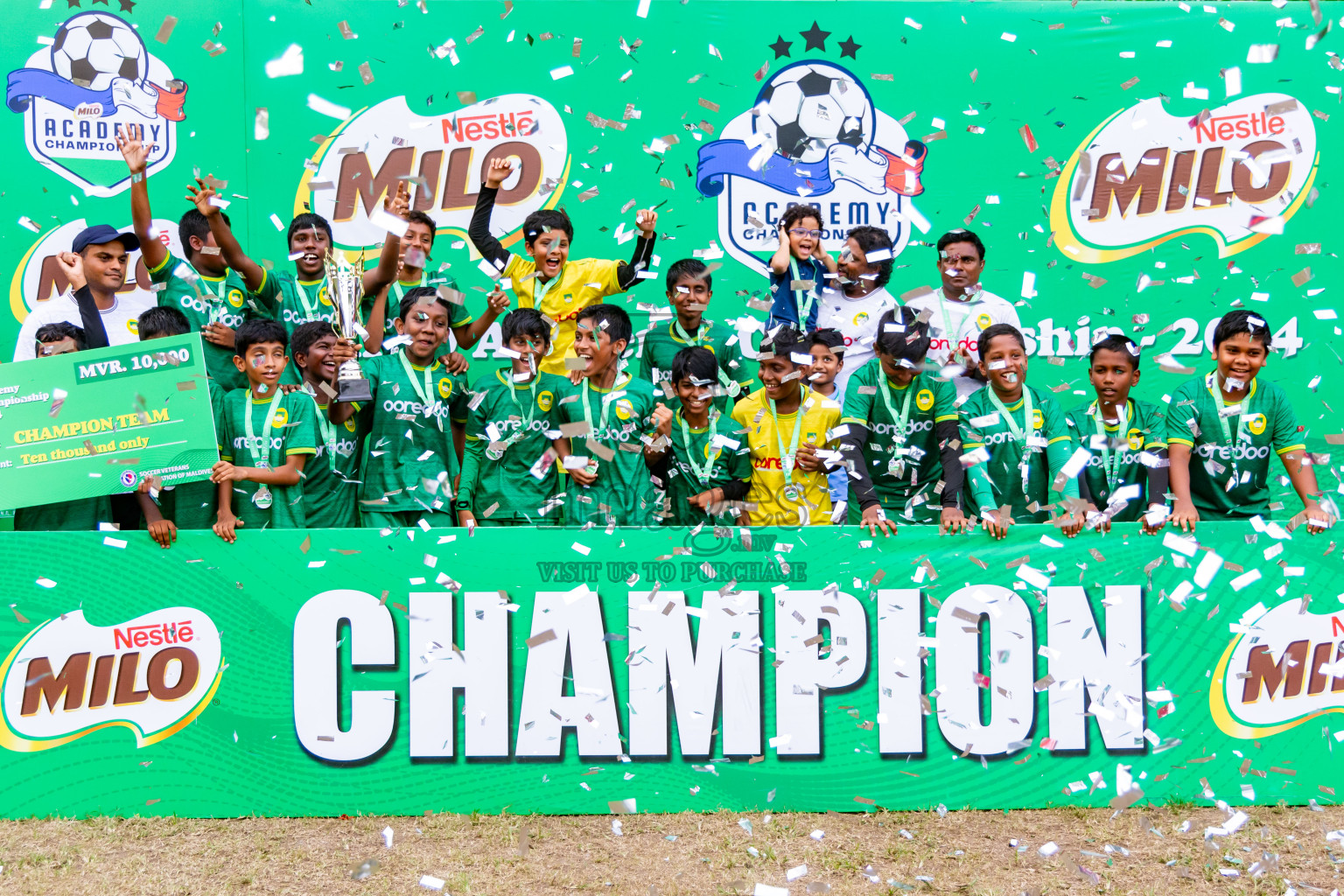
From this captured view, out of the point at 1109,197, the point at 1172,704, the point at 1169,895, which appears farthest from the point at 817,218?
the point at 1169,895

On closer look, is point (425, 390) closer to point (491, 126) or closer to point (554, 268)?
point (554, 268)

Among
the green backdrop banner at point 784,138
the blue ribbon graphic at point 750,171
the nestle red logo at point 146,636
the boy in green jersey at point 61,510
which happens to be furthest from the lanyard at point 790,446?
the boy in green jersey at point 61,510

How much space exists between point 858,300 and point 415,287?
101 inches

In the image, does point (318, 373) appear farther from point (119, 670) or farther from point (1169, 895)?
point (1169, 895)

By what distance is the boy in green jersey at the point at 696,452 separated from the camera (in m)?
5.53

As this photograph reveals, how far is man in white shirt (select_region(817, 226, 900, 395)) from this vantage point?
6.54 meters

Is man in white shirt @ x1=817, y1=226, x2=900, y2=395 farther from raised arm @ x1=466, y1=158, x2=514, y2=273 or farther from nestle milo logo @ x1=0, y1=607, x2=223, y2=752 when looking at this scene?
nestle milo logo @ x1=0, y1=607, x2=223, y2=752

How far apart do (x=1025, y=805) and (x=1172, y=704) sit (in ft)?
2.30

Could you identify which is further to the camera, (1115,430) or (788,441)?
(1115,430)

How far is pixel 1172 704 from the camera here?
444cm

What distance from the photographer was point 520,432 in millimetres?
5746

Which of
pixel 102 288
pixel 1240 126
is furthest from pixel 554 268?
pixel 1240 126

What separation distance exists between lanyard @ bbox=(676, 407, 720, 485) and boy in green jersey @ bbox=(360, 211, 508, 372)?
3.96 ft

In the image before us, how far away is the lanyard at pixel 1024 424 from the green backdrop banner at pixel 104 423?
11.7ft
